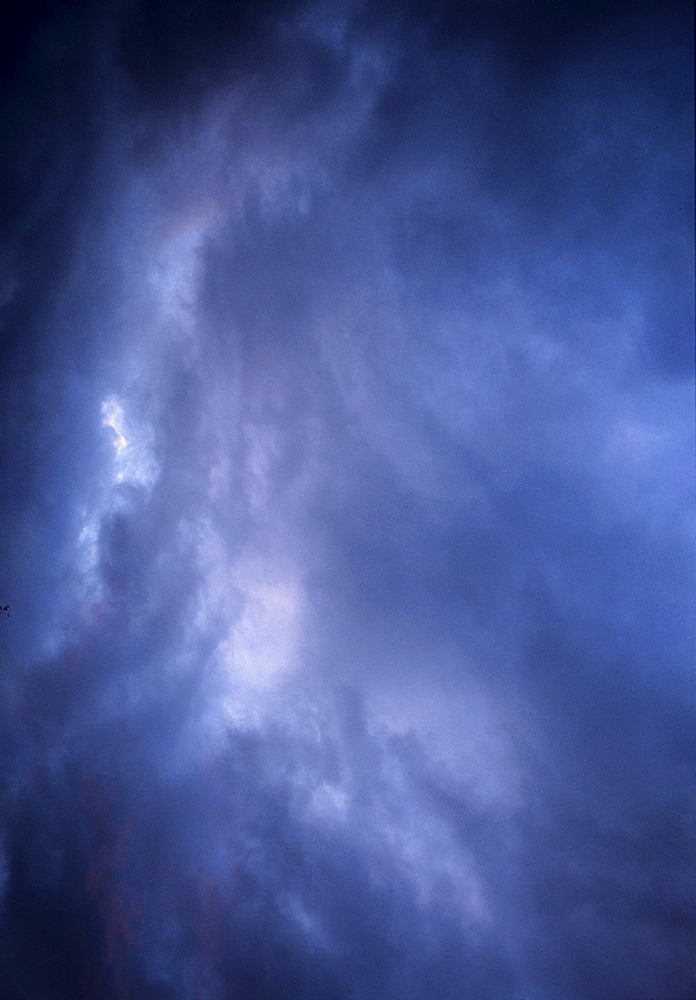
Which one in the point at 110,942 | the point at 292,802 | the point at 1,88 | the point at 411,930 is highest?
the point at 1,88

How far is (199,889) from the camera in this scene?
84.8 meters

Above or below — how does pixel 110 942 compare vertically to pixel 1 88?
below

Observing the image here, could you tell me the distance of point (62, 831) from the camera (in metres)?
82.8

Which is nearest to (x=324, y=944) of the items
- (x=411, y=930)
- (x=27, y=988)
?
(x=411, y=930)

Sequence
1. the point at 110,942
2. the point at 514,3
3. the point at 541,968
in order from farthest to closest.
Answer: the point at 110,942 → the point at 541,968 → the point at 514,3

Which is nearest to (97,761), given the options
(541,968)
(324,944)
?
(324,944)

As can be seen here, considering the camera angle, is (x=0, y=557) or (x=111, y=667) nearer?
(x=0, y=557)

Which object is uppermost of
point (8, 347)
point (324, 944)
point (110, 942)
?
point (8, 347)

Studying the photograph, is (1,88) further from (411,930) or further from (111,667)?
(411,930)

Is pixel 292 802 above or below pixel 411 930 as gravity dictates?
above

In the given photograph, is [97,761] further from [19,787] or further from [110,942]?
[110,942]

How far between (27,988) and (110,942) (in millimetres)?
12610

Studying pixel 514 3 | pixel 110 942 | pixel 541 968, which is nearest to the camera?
pixel 514 3

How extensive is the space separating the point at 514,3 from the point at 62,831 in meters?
136
